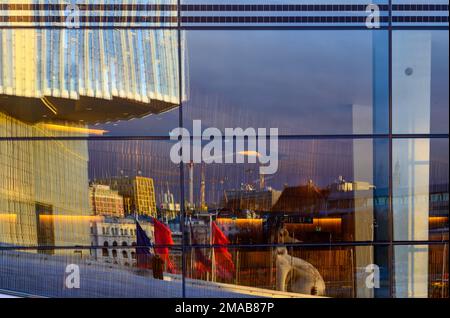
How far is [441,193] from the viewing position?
737cm

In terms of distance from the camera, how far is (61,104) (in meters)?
7.32

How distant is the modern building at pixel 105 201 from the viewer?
725cm

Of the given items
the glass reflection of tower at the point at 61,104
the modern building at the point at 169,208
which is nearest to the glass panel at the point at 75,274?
the glass reflection of tower at the point at 61,104

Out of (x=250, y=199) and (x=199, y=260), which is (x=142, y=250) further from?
(x=250, y=199)

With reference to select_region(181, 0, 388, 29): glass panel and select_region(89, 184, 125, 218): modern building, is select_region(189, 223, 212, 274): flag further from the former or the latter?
select_region(181, 0, 388, 29): glass panel

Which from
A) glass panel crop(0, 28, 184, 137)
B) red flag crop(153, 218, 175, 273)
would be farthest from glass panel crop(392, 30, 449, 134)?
red flag crop(153, 218, 175, 273)

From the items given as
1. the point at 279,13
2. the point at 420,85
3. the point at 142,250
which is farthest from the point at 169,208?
the point at 420,85

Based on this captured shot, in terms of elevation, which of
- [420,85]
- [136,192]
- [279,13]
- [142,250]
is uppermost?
[279,13]

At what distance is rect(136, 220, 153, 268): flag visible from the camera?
287 inches

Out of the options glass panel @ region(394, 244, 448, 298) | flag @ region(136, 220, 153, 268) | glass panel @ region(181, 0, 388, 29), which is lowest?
glass panel @ region(394, 244, 448, 298)

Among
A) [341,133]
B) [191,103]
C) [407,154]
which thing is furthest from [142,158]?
[407,154]

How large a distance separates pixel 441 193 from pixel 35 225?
5179 mm

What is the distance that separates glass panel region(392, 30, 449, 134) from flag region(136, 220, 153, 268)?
11.4 feet

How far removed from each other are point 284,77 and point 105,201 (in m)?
2.75
